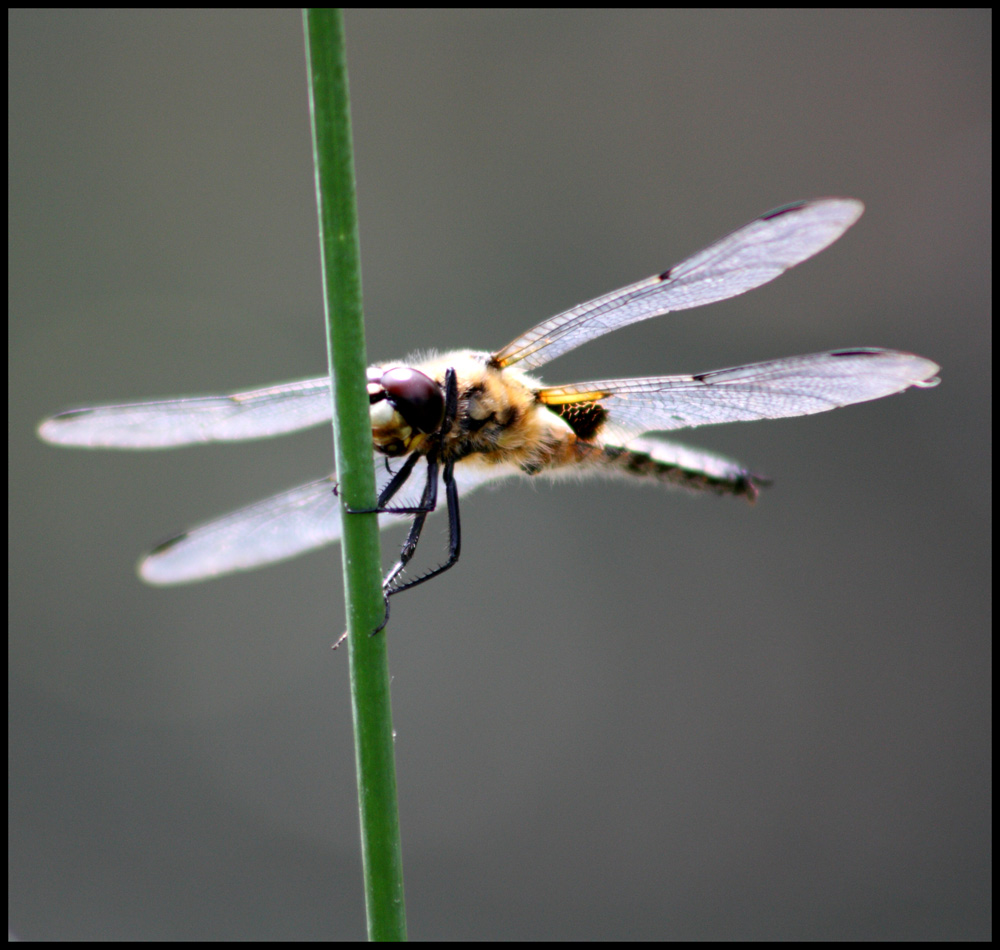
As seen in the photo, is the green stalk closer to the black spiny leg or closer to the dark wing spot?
the black spiny leg

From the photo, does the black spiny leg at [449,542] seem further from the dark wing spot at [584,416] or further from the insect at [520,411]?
the dark wing spot at [584,416]

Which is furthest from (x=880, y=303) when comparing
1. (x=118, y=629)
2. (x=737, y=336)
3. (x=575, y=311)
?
(x=118, y=629)

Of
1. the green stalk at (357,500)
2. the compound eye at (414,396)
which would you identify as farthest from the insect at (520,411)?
the green stalk at (357,500)

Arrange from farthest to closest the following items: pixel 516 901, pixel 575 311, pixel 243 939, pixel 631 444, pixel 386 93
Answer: pixel 386 93 < pixel 516 901 < pixel 243 939 < pixel 631 444 < pixel 575 311

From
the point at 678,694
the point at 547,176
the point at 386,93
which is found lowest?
the point at 678,694

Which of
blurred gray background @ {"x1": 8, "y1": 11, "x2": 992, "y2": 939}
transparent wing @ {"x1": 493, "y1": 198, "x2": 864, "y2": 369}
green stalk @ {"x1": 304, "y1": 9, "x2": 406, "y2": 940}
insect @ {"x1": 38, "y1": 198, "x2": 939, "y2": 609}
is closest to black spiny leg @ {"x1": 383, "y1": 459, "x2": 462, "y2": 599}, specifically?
insect @ {"x1": 38, "y1": 198, "x2": 939, "y2": 609}

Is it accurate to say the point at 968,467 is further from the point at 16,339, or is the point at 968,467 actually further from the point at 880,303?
the point at 16,339

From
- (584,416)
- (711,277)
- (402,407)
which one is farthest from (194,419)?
(711,277)
